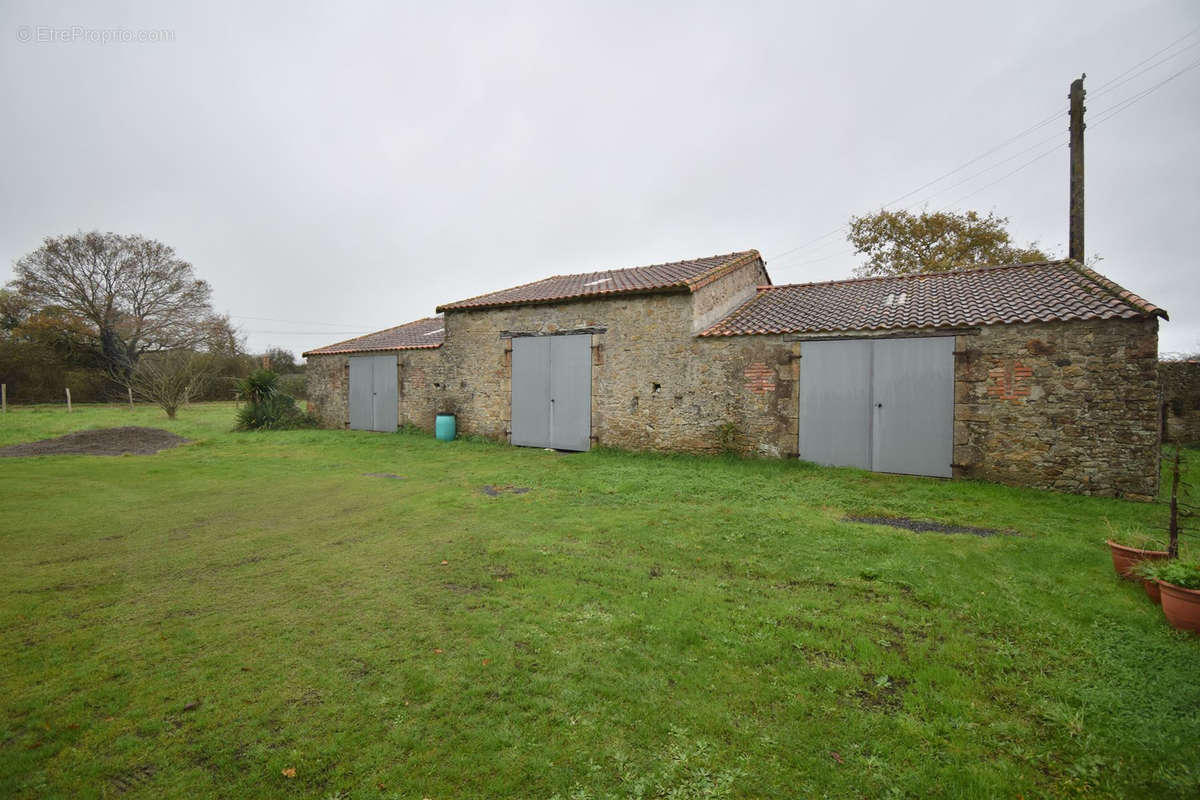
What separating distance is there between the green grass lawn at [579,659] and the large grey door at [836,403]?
3.04 metres

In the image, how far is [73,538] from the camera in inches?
201

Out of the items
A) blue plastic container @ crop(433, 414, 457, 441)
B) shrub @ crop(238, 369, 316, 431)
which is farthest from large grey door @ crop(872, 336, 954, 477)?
shrub @ crop(238, 369, 316, 431)

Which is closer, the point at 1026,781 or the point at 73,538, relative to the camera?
the point at 1026,781

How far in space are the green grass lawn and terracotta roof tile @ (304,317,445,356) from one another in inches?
383

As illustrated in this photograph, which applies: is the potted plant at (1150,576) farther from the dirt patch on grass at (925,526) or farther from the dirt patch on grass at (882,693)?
the dirt patch on grass at (882,693)

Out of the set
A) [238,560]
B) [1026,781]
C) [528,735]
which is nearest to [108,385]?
[238,560]

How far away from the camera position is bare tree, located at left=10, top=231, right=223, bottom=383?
24906mm

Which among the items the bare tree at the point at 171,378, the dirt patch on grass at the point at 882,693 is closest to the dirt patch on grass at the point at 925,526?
the dirt patch on grass at the point at 882,693

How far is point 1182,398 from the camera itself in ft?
40.3

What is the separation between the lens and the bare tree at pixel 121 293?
2491cm

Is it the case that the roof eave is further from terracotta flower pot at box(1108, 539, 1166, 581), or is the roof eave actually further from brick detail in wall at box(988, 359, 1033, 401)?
terracotta flower pot at box(1108, 539, 1166, 581)

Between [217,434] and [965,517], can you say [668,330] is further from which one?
[217,434]

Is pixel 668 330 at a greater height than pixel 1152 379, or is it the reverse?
pixel 668 330

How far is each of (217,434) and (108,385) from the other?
1862 cm
